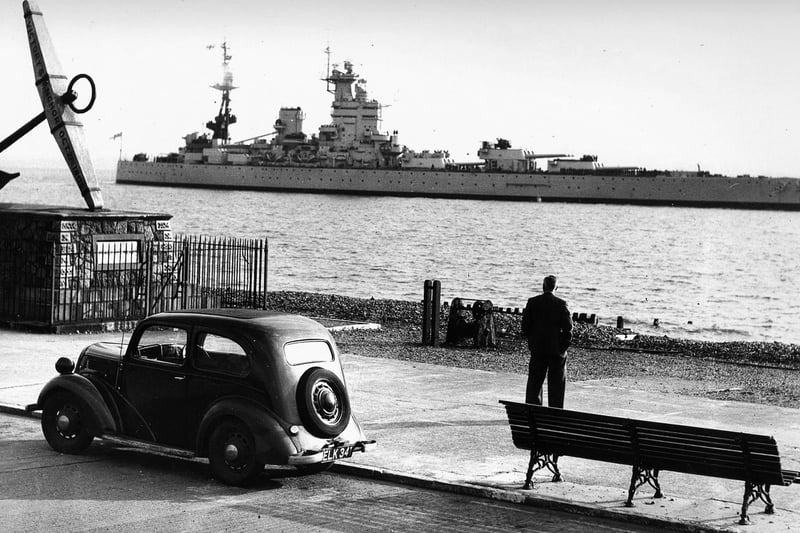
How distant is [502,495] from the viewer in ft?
28.4

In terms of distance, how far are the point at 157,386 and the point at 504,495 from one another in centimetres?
304

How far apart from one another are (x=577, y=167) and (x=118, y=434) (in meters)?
136

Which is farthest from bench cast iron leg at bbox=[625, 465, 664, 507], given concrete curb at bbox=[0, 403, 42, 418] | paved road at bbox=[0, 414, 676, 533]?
concrete curb at bbox=[0, 403, 42, 418]

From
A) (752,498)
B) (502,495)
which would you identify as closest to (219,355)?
(502,495)

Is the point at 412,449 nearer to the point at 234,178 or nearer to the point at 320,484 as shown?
the point at 320,484

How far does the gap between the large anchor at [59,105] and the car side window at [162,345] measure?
10.7 metres

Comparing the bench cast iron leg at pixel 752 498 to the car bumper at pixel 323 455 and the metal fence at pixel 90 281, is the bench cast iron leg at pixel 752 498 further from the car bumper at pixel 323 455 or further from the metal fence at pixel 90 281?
the metal fence at pixel 90 281

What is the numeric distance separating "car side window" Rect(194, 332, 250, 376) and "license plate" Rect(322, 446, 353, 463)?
0.94m

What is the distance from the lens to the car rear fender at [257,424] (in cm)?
849

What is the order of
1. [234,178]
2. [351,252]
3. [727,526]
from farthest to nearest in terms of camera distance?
1. [234,178]
2. [351,252]
3. [727,526]

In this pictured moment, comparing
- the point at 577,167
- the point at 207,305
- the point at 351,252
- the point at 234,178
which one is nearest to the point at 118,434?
the point at 207,305

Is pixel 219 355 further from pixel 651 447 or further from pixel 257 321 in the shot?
pixel 651 447

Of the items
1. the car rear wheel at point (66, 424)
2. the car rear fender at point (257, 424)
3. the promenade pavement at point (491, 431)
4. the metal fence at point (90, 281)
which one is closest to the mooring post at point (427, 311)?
the promenade pavement at point (491, 431)

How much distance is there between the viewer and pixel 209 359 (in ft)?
29.9
